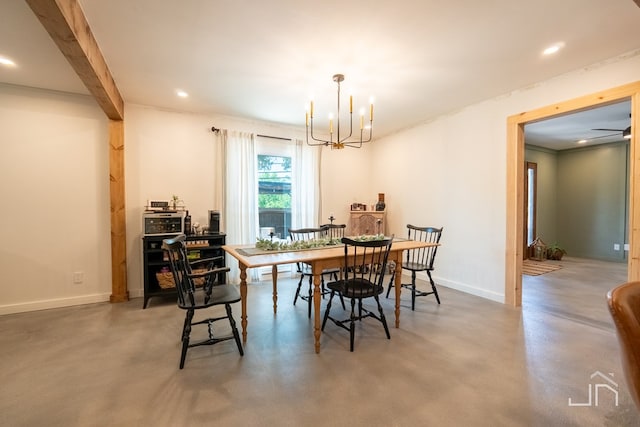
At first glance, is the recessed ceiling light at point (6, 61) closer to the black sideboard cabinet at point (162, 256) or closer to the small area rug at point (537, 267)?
the black sideboard cabinet at point (162, 256)

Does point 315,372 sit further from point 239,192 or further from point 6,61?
point 6,61

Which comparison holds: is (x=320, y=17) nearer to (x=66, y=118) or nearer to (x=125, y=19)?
(x=125, y=19)

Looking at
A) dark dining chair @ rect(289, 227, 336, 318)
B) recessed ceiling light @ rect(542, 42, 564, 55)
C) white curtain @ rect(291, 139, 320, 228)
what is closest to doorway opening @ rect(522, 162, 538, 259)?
recessed ceiling light @ rect(542, 42, 564, 55)

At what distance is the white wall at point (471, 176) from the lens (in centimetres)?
288

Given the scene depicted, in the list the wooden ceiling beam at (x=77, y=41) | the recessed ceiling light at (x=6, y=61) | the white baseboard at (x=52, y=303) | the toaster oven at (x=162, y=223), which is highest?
the recessed ceiling light at (x=6, y=61)

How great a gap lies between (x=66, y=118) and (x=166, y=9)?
2379 mm

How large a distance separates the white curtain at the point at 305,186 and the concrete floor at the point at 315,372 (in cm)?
191

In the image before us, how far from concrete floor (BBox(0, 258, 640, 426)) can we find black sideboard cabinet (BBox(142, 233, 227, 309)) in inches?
12.2

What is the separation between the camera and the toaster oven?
10.9 ft

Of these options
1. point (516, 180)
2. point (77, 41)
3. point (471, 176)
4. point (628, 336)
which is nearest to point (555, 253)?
point (471, 176)

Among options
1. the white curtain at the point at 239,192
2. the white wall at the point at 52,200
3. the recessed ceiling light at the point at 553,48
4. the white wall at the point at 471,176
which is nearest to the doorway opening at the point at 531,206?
the white wall at the point at 471,176

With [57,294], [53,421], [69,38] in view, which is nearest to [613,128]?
[69,38]

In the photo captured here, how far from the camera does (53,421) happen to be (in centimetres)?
153

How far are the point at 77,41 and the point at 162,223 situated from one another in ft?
6.66
